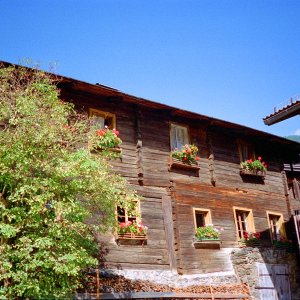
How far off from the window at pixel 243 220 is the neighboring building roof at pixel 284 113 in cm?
603

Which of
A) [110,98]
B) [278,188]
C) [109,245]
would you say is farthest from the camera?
[278,188]

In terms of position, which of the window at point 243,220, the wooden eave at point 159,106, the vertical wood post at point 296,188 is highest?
the wooden eave at point 159,106

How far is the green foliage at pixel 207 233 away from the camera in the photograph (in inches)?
645

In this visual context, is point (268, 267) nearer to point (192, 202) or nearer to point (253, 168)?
point (192, 202)

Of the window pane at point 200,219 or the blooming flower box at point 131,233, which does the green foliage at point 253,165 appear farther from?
the blooming flower box at point 131,233

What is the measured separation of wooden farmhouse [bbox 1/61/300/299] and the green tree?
352 centimetres

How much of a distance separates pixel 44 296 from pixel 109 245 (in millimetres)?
4957

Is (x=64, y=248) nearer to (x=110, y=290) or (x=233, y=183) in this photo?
(x=110, y=290)

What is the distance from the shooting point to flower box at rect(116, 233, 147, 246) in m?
14.1

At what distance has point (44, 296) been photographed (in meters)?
9.12

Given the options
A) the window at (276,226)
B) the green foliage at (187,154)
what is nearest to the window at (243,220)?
the window at (276,226)

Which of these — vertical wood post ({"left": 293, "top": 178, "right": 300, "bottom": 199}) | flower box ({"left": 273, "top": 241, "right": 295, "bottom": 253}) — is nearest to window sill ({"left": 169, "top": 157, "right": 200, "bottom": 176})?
flower box ({"left": 273, "top": 241, "right": 295, "bottom": 253})

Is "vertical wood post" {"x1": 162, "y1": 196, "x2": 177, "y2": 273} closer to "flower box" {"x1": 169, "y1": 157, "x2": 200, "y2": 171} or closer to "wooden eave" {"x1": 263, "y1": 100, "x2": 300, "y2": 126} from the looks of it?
"flower box" {"x1": 169, "y1": 157, "x2": 200, "y2": 171}

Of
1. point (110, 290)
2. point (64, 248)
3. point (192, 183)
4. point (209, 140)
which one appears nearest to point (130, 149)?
point (192, 183)
